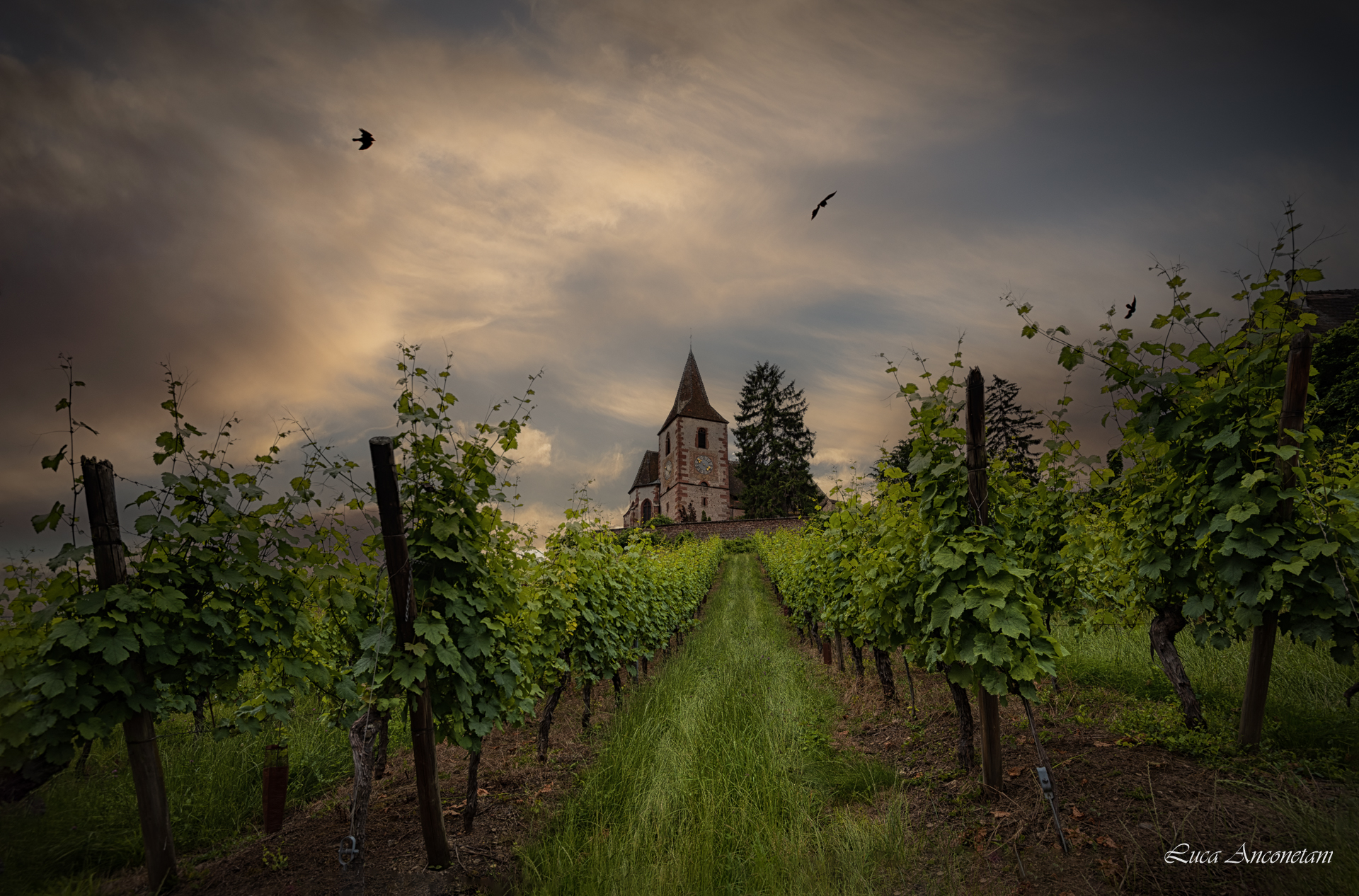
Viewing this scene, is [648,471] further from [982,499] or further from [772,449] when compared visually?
[982,499]

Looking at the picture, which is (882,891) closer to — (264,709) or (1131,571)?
(1131,571)

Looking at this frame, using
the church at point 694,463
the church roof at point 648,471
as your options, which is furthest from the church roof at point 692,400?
the church roof at point 648,471

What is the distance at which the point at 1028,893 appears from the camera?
9.02ft

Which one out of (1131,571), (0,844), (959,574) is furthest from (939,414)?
(0,844)

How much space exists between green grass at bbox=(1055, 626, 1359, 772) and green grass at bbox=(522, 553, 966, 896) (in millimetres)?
2357

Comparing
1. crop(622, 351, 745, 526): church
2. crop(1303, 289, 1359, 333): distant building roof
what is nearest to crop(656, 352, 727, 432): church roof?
crop(622, 351, 745, 526): church

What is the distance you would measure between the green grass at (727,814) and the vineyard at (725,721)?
26 mm

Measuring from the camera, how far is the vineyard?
2963 mm

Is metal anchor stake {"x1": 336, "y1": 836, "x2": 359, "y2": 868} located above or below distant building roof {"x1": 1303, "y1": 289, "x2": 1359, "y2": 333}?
below

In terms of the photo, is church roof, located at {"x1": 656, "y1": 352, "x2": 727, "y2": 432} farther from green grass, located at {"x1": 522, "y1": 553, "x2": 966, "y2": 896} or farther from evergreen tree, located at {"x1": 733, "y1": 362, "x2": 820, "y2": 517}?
green grass, located at {"x1": 522, "y1": 553, "x2": 966, "y2": 896}

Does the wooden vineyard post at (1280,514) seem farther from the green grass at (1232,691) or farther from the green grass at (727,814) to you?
the green grass at (727,814)

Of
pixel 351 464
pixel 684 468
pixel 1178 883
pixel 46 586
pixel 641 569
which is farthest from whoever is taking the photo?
pixel 684 468

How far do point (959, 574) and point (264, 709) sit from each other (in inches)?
185
